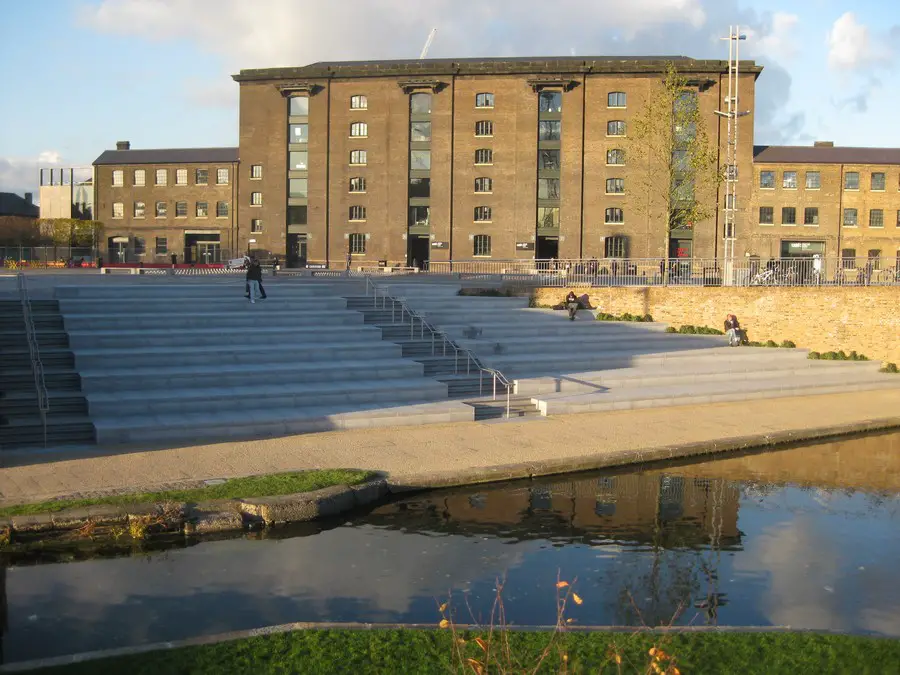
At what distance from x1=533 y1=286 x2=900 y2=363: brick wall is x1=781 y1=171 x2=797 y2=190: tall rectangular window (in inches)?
1448

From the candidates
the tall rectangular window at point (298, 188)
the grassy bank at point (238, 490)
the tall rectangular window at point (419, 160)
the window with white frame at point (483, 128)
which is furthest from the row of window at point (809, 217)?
the grassy bank at point (238, 490)

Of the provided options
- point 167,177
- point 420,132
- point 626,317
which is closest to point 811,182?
point 420,132

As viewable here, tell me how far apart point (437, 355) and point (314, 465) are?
8.80 meters

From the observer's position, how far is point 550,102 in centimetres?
6094

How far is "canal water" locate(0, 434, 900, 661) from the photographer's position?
8.25 m

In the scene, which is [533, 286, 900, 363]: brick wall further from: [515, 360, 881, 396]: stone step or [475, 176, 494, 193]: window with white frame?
[475, 176, 494, 193]: window with white frame

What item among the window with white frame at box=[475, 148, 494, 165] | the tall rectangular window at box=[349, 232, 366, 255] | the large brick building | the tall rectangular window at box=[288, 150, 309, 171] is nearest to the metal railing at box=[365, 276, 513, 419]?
the large brick building

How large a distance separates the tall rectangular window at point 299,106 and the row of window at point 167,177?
7630 mm

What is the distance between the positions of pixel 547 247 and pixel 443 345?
135ft

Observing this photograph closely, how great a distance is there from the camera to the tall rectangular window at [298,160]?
Answer: 63812mm

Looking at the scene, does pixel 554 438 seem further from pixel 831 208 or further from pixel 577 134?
pixel 831 208

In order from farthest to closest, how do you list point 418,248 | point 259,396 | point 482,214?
point 418,248 < point 482,214 < point 259,396

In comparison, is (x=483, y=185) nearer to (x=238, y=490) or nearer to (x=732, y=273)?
(x=732, y=273)

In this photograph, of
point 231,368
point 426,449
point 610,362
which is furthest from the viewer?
point 610,362
